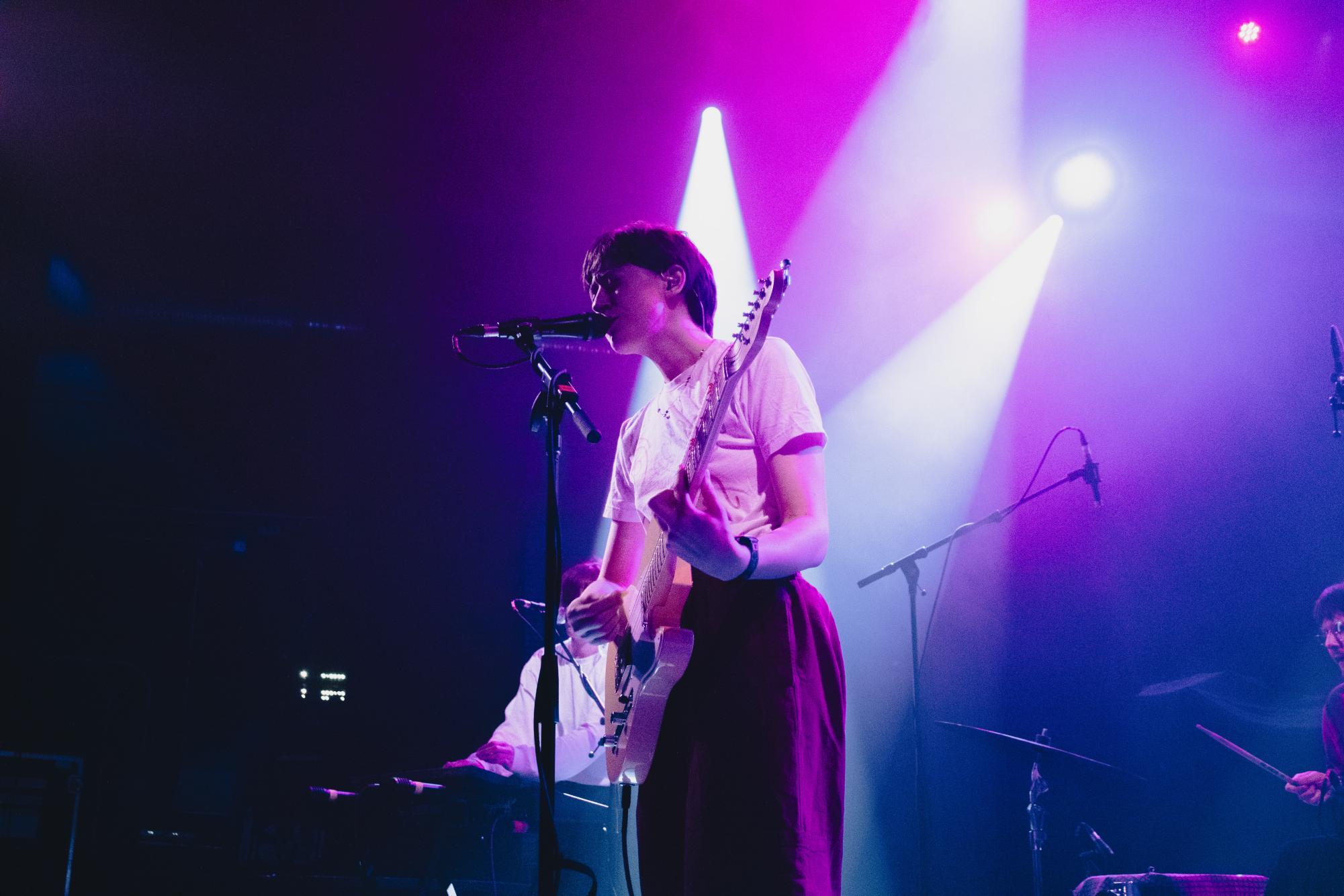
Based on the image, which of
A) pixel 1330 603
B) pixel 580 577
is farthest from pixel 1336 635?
pixel 580 577

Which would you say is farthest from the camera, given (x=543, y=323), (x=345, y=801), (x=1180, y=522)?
(x=1180, y=522)

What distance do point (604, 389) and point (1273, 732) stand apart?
5.57m

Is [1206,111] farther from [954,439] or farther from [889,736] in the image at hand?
[889,736]

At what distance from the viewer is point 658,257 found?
99.9 inches

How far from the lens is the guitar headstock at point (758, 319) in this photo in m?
1.75

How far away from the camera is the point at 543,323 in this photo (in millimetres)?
2377

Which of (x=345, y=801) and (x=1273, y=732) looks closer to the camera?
(x=345, y=801)

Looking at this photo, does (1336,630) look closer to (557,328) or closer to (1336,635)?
(1336,635)

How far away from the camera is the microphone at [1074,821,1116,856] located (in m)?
5.19

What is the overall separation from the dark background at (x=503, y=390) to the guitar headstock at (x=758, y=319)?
3.77 metres

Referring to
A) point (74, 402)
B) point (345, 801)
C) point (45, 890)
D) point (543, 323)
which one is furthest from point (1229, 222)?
point (74, 402)

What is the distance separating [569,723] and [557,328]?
343 centimetres

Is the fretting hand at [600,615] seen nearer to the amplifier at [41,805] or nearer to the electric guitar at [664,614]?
the electric guitar at [664,614]

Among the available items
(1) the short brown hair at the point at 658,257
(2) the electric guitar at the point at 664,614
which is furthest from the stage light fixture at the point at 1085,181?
(2) the electric guitar at the point at 664,614
